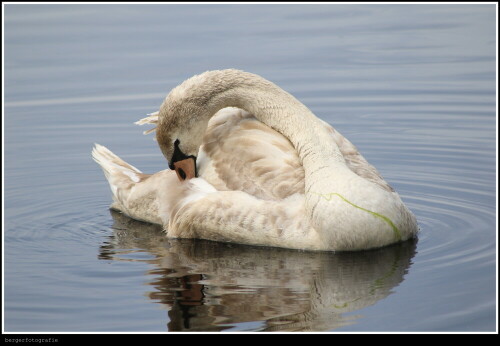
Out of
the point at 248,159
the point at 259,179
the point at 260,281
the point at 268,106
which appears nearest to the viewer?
the point at 260,281

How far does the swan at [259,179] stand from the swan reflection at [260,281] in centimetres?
19

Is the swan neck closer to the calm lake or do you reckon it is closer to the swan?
the swan

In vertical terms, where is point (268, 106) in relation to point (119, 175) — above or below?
above

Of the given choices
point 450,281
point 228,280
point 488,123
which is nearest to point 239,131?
point 228,280

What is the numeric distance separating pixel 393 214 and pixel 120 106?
7327 millimetres

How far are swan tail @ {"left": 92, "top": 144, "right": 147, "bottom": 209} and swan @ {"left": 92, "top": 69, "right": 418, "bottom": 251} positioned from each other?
28 cm

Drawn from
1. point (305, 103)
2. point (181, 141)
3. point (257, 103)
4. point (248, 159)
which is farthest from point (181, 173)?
point (305, 103)

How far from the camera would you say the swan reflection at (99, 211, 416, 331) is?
29.3 ft

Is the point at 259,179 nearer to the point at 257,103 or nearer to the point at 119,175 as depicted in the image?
the point at 257,103

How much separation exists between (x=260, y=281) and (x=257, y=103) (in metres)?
2.43

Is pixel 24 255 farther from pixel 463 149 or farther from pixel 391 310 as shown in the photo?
pixel 463 149

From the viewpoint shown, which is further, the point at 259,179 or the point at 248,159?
the point at 248,159

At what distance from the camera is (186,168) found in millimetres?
11641

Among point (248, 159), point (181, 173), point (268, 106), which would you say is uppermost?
point (268, 106)
